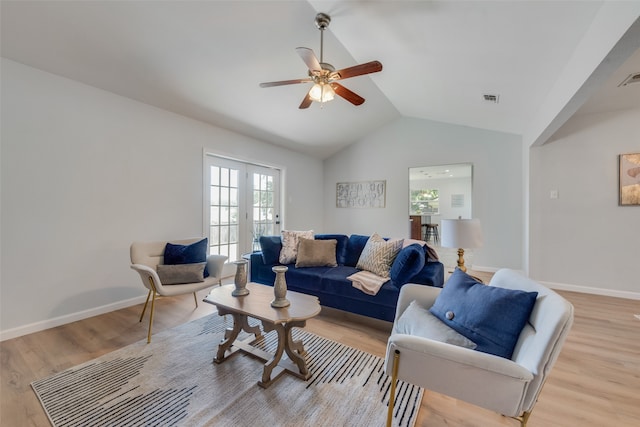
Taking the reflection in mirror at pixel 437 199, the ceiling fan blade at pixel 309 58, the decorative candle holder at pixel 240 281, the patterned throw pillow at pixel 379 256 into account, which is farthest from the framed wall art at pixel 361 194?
the decorative candle holder at pixel 240 281

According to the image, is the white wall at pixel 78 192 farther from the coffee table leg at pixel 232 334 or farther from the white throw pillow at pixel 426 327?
the white throw pillow at pixel 426 327

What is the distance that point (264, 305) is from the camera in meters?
1.87

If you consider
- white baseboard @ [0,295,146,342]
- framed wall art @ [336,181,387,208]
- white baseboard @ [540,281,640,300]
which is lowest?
white baseboard @ [0,295,146,342]

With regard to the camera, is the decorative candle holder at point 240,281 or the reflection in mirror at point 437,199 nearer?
the decorative candle holder at point 240,281

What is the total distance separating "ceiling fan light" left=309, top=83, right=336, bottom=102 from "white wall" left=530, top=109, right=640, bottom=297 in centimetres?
342

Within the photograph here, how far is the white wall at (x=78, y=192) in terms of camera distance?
2301 mm

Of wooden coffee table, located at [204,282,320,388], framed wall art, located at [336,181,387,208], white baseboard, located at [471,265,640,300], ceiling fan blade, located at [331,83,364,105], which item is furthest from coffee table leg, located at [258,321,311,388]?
framed wall art, located at [336,181,387,208]

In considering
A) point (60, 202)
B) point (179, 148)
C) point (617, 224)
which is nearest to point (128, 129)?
Answer: point (179, 148)

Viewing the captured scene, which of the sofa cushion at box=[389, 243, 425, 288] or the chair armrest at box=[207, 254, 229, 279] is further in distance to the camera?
the chair armrest at box=[207, 254, 229, 279]

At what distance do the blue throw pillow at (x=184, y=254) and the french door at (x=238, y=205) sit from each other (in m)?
1.10

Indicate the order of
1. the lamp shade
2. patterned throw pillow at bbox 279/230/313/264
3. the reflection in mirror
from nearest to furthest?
the lamp shade → patterned throw pillow at bbox 279/230/313/264 → the reflection in mirror

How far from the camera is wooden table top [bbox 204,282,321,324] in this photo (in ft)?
5.52

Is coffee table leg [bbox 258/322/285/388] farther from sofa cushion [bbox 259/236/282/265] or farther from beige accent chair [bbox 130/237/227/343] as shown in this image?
sofa cushion [bbox 259/236/282/265]

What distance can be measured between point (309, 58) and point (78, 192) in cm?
268
